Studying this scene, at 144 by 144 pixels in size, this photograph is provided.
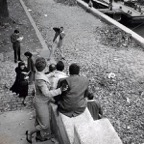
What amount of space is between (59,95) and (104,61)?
6.00 metres

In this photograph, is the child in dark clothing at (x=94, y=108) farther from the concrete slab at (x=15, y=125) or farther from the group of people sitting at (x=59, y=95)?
the concrete slab at (x=15, y=125)

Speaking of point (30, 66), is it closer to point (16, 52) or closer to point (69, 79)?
point (16, 52)

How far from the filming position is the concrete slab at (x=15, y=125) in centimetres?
A: 621

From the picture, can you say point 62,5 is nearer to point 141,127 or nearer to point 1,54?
point 1,54

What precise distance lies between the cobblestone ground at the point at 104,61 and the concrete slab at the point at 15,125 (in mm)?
2095

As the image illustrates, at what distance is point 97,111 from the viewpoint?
5.98 metres

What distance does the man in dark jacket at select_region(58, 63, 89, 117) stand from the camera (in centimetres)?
485

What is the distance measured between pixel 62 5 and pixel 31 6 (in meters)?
2.29

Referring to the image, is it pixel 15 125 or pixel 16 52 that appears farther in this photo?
pixel 16 52

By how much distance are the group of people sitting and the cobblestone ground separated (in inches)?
66.5

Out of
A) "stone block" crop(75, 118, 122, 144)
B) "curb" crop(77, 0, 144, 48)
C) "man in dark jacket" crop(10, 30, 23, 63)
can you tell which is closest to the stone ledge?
"stone block" crop(75, 118, 122, 144)

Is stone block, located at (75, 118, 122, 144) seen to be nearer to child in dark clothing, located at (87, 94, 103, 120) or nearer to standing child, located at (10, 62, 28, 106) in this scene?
child in dark clothing, located at (87, 94, 103, 120)

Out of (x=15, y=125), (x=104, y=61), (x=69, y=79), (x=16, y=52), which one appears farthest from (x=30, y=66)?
(x=69, y=79)

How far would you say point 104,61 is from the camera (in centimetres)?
1091
